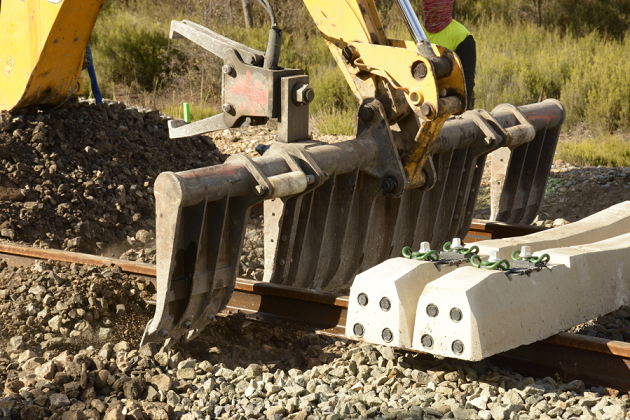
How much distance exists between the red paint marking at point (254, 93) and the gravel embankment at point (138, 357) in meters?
1.34

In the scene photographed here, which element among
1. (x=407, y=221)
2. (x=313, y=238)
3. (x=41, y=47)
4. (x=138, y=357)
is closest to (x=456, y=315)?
(x=138, y=357)

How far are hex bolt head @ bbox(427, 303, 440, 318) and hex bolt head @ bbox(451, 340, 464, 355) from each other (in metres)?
0.15

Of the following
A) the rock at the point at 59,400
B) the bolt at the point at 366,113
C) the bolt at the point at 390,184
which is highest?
the bolt at the point at 366,113

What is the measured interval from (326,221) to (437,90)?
46.6 inches

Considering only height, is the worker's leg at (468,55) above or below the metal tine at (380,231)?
above

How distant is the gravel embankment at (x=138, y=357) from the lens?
354 centimetres

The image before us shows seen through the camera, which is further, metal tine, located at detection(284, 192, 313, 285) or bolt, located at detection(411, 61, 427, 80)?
metal tine, located at detection(284, 192, 313, 285)

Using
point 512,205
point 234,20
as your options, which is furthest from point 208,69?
point 512,205

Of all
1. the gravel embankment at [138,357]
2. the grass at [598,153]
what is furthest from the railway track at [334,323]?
the grass at [598,153]

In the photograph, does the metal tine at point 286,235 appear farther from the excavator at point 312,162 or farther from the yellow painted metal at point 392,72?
the yellow painted metal at point 392,72

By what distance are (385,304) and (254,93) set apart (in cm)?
191

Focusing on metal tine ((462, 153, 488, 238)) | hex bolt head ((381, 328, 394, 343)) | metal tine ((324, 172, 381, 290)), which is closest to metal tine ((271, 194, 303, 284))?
metal tine ((324, 172, 381, 290))

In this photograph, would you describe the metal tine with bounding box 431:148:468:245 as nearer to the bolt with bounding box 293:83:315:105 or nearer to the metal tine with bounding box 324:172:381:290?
the metal tine with bounding box 324:172:381:290

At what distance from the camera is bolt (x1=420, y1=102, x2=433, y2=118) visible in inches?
181
